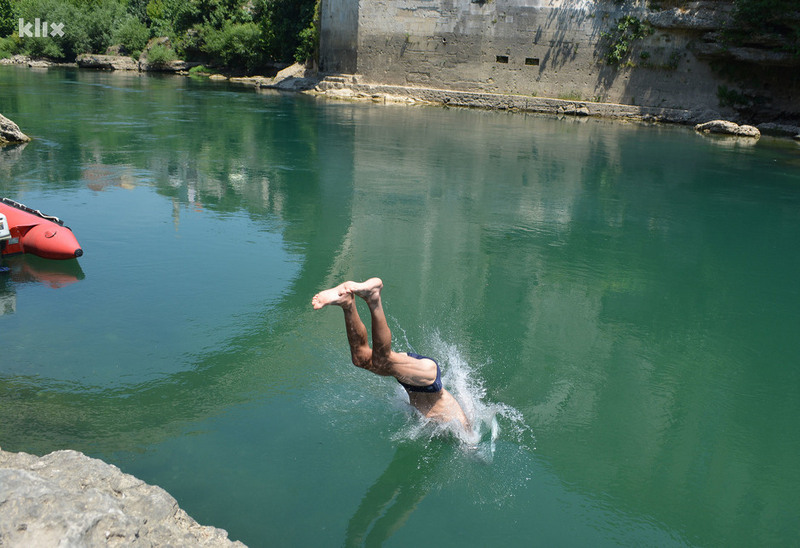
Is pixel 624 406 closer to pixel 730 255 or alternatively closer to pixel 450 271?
pixel 450 271

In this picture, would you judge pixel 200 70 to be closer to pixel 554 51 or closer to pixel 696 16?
pixel 554 51

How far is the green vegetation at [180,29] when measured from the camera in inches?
1329

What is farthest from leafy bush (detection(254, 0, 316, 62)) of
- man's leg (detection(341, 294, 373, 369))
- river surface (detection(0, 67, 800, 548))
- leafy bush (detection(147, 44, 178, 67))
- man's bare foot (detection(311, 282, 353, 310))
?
man's bare foot (detection(311, 282, 353, 310))

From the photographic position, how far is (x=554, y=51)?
2455cm

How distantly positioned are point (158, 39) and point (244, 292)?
1615 inches

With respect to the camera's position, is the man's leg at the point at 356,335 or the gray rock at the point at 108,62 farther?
the gray rock at the point at 108,62

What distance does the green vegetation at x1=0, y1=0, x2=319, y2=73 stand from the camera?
33.8 m

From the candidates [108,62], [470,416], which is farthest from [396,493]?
[108,62]

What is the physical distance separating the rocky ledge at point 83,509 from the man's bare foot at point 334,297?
109 centimetres

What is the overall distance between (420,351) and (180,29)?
134ft

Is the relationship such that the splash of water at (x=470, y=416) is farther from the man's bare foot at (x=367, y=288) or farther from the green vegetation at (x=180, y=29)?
the green vegetation at (x=180, y=29)

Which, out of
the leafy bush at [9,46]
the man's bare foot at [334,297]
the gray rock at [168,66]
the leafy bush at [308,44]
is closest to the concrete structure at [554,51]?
the leafy bush at [308,44]

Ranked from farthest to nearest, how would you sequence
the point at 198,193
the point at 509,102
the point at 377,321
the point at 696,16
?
1. the point at 509,102
2. the point at 696,16
3. the point at 198,193
4. the point at 377,321

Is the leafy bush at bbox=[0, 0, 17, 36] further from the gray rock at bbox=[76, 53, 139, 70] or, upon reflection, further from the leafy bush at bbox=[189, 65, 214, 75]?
the leafy bush at bbox=[189, 65, 214, 75]
